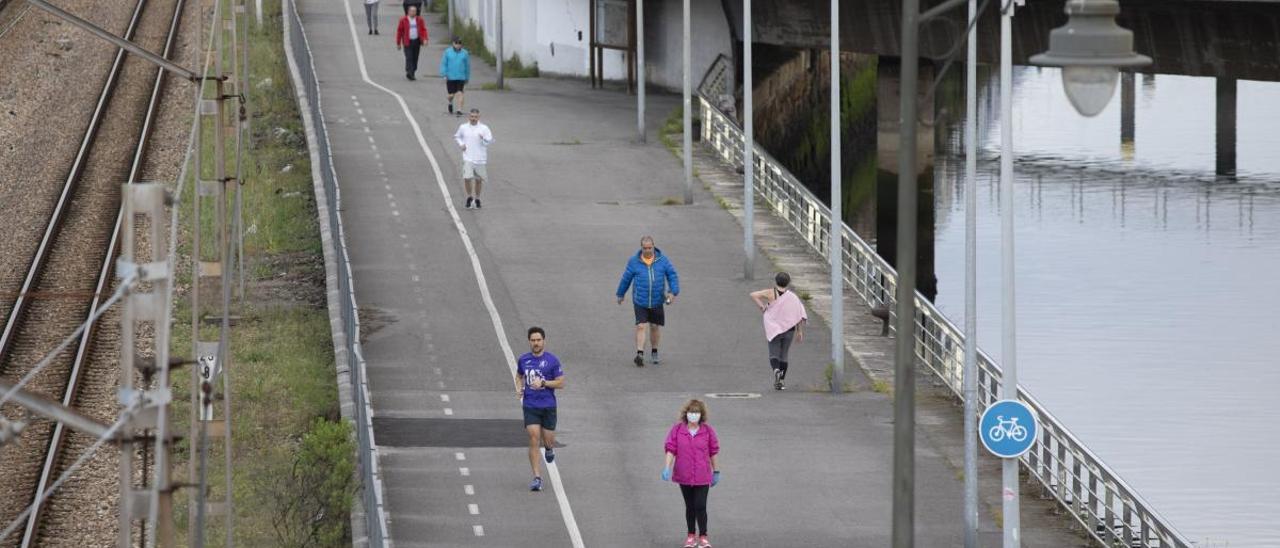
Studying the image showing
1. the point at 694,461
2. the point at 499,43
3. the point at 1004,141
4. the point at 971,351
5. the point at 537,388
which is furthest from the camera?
the point at 499,43

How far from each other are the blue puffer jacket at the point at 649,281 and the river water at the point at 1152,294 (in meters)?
6.22

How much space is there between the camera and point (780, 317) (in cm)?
2369

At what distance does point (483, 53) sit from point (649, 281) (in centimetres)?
3037

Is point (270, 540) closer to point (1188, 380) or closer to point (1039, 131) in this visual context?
point (1188, 380)

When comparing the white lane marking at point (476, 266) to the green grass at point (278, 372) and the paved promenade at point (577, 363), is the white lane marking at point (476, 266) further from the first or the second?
the green grass at point (278, 372)

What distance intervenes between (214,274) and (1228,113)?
3655cm

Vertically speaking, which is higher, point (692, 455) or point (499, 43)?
point (499, 43)

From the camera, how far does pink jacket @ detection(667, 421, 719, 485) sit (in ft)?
58.3

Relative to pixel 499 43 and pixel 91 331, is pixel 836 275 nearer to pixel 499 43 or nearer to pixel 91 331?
pixel 91 331

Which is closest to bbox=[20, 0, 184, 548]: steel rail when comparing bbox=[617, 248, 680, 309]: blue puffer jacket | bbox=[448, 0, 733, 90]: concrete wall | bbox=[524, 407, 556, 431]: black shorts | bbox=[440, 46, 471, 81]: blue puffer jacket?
bbox=[524, 407, 556, 431]: black shorts

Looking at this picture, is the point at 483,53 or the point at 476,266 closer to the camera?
the point at 476,266

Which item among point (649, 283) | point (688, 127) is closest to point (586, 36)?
point (688, 127)

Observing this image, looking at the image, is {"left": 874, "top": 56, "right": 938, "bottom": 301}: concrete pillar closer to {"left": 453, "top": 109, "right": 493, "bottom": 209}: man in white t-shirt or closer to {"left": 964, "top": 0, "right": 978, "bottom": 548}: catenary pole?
{"left": 453, "top": 109, "right": 493, "bottom": 209}: man in white t-shirt

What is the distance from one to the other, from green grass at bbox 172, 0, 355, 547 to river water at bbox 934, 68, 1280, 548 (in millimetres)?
9663
